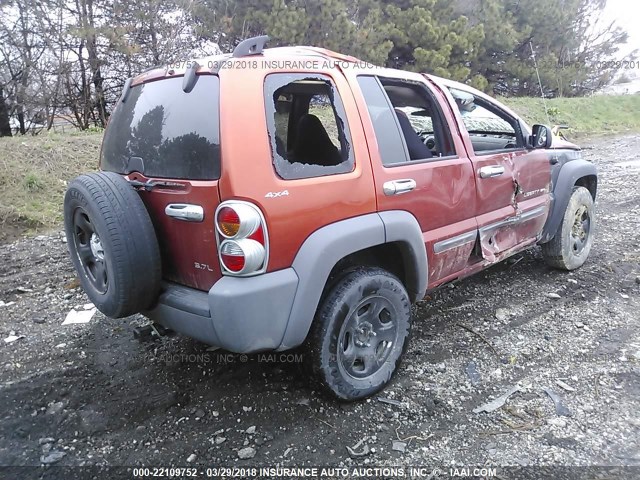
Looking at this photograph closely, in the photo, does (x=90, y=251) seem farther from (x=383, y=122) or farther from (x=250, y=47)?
(x=383, y=122)

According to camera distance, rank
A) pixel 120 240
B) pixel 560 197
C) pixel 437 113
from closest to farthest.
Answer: pixel 120 240, pixel 437 113, pixel 560 197

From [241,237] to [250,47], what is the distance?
1.07 metres

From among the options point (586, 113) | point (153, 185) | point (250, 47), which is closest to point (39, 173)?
point (153, 185)

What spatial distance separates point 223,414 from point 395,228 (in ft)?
4.74

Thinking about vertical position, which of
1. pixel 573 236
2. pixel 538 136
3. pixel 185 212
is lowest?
pixel 573 236

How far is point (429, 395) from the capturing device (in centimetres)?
285

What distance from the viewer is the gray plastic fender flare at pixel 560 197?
422 cm

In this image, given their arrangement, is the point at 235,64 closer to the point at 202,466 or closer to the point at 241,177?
the point at 241,177

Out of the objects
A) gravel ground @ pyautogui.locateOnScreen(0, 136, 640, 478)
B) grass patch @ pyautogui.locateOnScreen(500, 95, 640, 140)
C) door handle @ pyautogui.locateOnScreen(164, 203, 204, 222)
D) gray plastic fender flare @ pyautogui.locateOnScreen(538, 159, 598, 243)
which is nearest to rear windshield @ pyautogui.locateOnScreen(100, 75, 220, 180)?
door handle @ pyautogui.locateOnScreen(164, 203, 204, 222)

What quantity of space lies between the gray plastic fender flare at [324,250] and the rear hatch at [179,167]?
1.40ft

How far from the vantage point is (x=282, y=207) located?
2.28 m

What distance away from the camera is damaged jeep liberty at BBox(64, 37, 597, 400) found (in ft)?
7.43

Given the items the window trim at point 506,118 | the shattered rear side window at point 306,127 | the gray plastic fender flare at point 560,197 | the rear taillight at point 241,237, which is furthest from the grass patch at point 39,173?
the gray plastic fender flare at point 560,197

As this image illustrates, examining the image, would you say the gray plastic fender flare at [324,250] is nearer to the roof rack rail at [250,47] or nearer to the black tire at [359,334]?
the black tire at [359,334]
